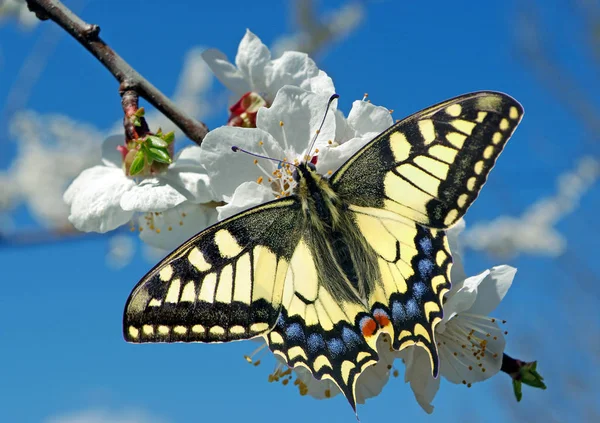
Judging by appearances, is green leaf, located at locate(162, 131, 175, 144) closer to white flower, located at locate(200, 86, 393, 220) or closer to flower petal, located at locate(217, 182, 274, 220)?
white flower, located at locate(200, 86, 393, 220)

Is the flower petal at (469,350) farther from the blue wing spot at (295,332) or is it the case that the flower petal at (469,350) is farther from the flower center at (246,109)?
the flower center at (246,109)

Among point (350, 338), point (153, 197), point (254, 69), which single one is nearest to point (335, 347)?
point (350, 338)

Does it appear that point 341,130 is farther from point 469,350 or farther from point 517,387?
point 517,387

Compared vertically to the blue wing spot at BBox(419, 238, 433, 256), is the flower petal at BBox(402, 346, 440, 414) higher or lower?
lower

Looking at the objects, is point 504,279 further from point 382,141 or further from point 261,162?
point 261,162

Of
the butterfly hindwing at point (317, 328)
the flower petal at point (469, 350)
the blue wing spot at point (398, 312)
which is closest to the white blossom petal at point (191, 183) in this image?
the butterfly hindwing at point (317, 328)

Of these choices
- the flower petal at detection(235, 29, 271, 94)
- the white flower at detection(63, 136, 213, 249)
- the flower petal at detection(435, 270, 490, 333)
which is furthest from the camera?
the flower petal at detection(235, 29, 271, 94)

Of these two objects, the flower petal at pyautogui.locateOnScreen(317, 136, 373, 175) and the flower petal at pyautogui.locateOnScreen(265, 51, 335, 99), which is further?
the flower petal at pyautogui.locateOnScreen(265, 51, 335, 99)

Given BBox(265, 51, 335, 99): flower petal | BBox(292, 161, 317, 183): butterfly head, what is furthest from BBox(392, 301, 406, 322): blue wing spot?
BBox(265, 51, 335, 99): flower petal
